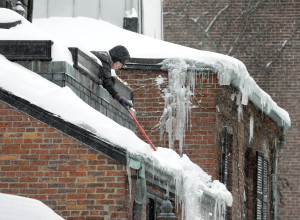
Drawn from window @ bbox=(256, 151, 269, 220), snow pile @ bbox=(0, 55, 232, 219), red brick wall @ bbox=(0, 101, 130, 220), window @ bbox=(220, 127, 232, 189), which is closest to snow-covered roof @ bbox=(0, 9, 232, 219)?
snow pile @ bbox=(0, 55, 232, 219)

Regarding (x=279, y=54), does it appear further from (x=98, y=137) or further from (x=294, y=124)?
(x=98, y=137)

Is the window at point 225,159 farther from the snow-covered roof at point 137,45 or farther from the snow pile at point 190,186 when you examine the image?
the snow pile at point 190,186

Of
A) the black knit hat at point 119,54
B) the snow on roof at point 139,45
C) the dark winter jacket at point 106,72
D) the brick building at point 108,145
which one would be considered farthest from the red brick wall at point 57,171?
the snow on roof at point 139,45

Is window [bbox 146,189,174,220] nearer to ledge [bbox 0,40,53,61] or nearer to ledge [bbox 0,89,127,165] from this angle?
ledge [bbox 0,89,127,165]

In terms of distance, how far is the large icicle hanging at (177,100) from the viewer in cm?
1419

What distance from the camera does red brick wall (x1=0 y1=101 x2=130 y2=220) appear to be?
909 centimetres

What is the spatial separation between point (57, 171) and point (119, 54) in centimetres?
288

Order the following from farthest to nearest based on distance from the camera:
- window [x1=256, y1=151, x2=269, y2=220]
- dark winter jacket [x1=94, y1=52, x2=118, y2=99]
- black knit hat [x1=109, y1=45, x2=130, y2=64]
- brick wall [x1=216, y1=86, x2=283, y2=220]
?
window [x1=256, y1=151, x2=269, y2=220], brick wall [x1=216, y1=86, x2=283, y2=220], black knit hat [x1=109, y1=45, x2=130, y2=64], dark winter jacket [x1=94, y1=52, x2=118, y2=99]

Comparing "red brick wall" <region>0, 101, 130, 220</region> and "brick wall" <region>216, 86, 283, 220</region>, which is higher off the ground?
"brick wall" <region>216, 86, 283, 220</region>

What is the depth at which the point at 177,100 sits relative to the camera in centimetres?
1429

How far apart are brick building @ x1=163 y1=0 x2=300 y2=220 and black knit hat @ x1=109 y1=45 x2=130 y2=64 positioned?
35.8 ft

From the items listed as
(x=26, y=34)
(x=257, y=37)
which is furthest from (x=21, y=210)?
(x=257, y=37)

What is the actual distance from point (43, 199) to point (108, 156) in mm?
818

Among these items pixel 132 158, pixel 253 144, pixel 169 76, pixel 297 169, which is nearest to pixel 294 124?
pixel 297 169
